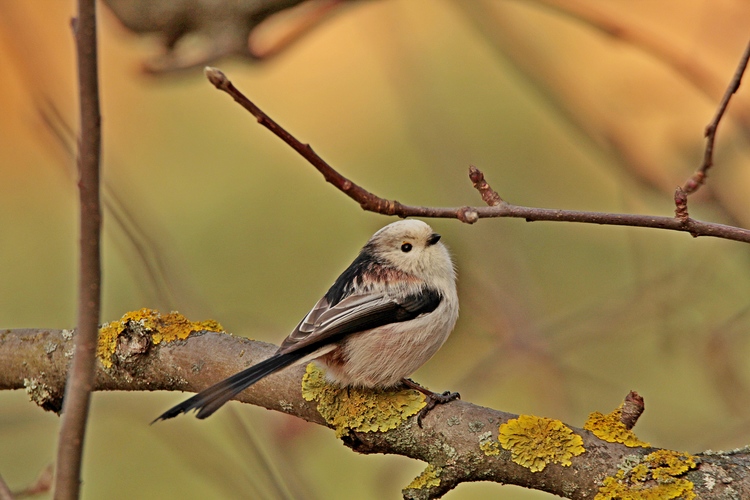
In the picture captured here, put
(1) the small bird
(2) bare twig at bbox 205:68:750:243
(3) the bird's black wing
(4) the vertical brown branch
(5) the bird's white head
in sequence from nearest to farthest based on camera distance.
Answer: (4) the vertical brown branch → (2) bare twig at bbox 205:68:750:243 → (3) the bird's black wing → (1) the small bird → (5) the bird's white head

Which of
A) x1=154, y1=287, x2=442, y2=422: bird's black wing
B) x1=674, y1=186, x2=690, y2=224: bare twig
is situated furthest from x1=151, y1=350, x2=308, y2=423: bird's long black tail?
x1=674, y1=186, x2=690, y2=224: bare twig

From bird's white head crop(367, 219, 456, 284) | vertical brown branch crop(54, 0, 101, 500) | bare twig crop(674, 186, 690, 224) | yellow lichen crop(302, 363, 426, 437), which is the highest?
bird's white head crop(367, 219, 456, 284)

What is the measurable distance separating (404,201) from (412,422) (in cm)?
268

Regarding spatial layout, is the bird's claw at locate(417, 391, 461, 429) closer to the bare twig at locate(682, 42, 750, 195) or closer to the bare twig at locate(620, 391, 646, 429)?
the bare twig at locate(620, 391, 646, 429)

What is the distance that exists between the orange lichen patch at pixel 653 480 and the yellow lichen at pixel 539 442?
0.31 ft

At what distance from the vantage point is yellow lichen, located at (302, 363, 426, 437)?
6.07 ft

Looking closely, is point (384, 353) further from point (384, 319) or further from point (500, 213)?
point (500, 213)

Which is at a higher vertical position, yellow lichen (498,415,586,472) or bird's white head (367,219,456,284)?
bird's white head (367,219,456,284)

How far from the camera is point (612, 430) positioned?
66.7 inches

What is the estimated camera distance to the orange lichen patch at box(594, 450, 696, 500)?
1.52 m

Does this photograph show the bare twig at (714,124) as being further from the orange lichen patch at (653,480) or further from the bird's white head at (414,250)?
the bird's white head at (414,250)

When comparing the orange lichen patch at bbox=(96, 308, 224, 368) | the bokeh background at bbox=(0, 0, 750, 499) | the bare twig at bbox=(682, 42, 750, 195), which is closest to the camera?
A: the bare twig at bbox=(682, 42, 750, 195)

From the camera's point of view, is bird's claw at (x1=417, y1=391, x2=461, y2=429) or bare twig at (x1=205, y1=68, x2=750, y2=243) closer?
bare twig at (x1=205, y1=68, x2=750, y2=243)

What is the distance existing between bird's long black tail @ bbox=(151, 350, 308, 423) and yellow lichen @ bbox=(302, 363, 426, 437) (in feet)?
0.41
